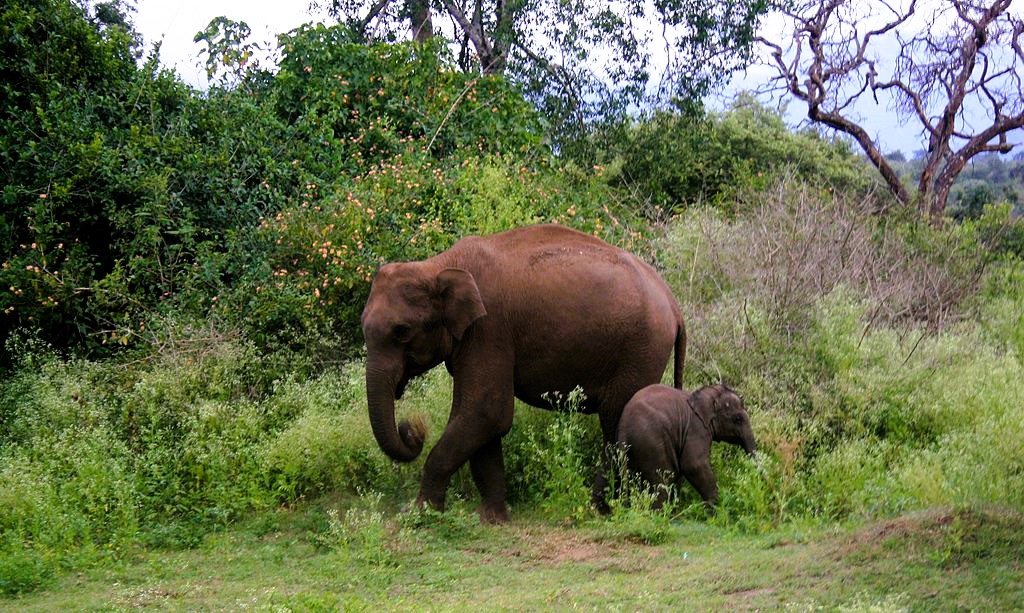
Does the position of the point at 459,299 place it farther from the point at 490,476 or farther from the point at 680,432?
the point at 680,432

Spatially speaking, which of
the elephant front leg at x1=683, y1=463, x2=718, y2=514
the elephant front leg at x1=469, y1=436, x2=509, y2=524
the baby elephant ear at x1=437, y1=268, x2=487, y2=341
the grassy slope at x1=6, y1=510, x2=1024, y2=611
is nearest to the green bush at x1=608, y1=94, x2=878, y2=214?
the elephant front leg at x1=683, y1=463, x2=718, y2=514

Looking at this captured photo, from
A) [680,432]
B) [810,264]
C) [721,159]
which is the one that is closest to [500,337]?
[680,432]

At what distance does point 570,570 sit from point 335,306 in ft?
17.8

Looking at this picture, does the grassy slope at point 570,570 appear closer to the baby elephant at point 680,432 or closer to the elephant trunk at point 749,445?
the baby elephant at point 680,432

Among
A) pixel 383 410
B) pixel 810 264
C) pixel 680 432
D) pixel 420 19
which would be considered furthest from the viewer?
pixel 420 19

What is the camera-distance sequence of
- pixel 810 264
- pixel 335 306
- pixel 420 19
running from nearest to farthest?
pixel 810 264, pixel 335 306, pixel 420 19

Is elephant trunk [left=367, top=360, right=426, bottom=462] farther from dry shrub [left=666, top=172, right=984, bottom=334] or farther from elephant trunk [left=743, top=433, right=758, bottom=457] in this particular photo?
dry shrub [left=666, top=172, right=984, bottom=334]

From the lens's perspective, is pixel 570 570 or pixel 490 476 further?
pixel 490 476

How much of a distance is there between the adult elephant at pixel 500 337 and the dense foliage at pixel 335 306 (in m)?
0.35

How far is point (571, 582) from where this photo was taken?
694 cm

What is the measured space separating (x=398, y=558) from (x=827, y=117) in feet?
57.3

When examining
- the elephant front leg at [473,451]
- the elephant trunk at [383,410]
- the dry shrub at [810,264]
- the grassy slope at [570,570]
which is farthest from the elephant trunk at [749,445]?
the elephant trunk at [383,410]

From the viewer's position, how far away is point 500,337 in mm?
8547

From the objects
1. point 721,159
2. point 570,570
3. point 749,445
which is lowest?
point 570,570
